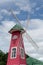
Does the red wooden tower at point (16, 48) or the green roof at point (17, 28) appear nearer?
the red wooden tower at point (16, 48)

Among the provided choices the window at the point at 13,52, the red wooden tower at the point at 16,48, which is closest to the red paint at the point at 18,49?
the red wooden tower at the point at 16,48

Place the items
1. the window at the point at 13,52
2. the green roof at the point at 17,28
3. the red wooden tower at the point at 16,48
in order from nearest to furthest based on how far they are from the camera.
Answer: the red wooden tower at the point at 16,48 → the window at the point at 13,52 → the green roof at the point at 17,28

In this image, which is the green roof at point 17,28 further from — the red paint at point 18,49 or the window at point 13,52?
the window at point 13,52

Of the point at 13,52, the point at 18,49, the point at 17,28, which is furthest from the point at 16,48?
the point at 17,28

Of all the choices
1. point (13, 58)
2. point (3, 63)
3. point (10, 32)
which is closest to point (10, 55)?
point (13, 58)

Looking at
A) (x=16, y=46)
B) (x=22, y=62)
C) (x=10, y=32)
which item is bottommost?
(x=22, y=62)

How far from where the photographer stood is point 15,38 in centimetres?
3206

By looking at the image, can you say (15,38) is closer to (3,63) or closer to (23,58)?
(23,58)

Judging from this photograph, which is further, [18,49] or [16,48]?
[16,48]

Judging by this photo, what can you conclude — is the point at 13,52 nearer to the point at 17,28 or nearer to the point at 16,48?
the point at 16,48

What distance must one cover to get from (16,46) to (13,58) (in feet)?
5.25

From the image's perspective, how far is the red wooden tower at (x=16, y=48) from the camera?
1217 inches

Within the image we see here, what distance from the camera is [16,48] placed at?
1233 inches

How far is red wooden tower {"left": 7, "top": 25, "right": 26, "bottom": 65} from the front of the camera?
3092 centimetres
